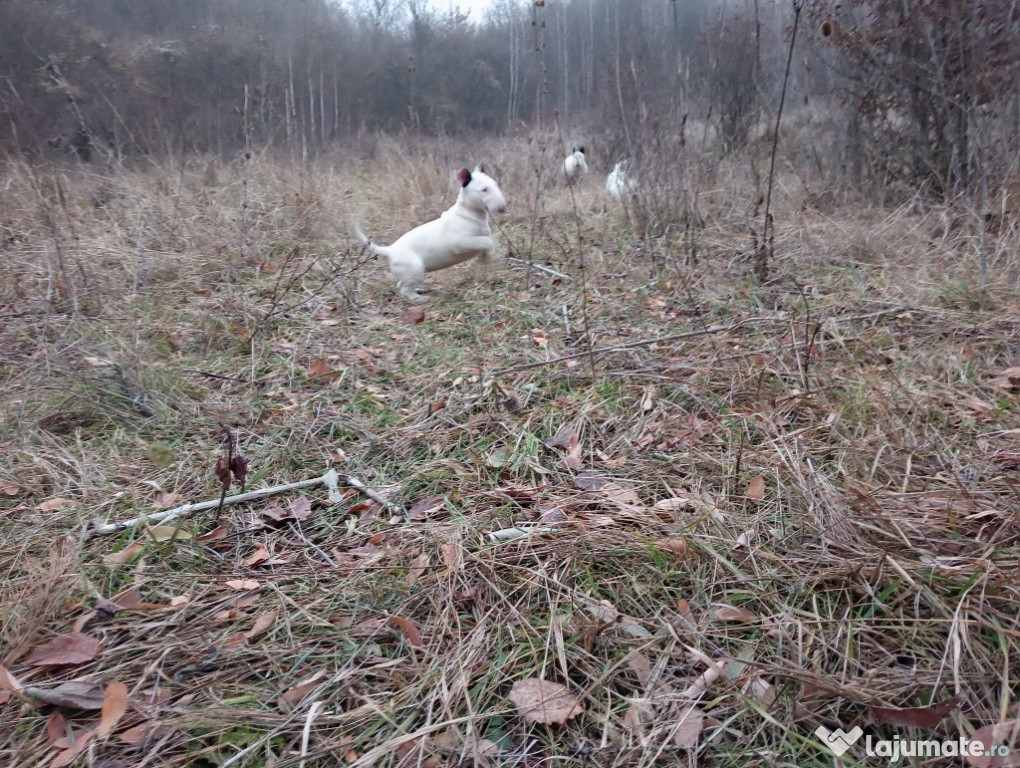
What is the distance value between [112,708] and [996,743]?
1681 millimetres

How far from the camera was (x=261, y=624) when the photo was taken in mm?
1581

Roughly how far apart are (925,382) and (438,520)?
72.5 inches

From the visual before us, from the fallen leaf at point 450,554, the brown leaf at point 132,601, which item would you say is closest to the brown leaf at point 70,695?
the brown leaf at point 132,601

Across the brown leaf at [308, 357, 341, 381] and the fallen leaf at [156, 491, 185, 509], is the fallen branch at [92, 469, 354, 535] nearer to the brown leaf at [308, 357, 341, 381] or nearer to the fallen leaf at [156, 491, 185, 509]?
the fallen leaf at [156, 491, 185, 509]

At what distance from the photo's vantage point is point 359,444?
96.7 inches

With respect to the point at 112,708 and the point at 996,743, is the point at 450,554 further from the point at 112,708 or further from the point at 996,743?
the point at 996,743

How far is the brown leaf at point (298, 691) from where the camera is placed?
1373mm

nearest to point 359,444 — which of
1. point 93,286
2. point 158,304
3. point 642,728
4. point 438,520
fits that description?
point 438,520

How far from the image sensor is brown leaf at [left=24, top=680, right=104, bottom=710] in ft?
4.52

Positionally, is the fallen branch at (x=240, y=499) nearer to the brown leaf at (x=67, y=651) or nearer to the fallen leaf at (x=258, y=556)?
the fallen leaf at (x=258, y=556)

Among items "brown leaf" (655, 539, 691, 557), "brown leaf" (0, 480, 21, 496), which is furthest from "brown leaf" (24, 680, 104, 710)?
"brown leaf" (655, 539, 691, 557)

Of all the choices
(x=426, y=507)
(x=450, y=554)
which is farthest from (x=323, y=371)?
(x=450, y=554)

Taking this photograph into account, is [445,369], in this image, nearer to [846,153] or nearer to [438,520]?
[438,520]

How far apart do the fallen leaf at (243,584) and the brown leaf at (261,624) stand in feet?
0.42
